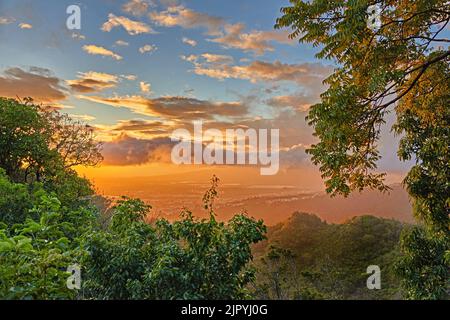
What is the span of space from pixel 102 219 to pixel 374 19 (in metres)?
9.84

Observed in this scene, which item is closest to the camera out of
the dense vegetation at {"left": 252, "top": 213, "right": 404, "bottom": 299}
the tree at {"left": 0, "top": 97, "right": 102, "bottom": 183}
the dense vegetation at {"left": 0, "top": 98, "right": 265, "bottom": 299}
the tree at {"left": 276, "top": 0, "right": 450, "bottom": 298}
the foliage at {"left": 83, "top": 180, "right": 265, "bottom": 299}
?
the dense vegetation at {"left": 0, "top": 98, "right": 265, "bottom": 299}

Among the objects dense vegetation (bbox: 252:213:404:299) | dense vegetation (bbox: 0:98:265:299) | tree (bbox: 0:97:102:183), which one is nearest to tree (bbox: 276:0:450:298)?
dense vegetation (bbox: 0:98:265:299)

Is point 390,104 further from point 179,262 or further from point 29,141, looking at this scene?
point 29,141

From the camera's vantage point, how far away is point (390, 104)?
6.10m

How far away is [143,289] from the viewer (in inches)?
142

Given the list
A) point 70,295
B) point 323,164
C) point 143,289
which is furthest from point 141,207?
point 323,164

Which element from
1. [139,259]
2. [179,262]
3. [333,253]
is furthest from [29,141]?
[333,253]

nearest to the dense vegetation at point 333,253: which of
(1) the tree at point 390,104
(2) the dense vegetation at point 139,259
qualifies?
(1) the tree at point 390,104

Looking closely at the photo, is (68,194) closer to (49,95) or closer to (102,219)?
(102,219)

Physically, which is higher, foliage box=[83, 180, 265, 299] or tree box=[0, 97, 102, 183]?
tree box=[0, 97, 102, 183]

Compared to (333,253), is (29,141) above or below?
above

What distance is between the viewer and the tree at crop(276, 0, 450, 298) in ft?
18.3

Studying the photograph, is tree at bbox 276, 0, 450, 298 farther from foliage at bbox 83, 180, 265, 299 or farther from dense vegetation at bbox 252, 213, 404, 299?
dense vegetation at bbox 252, 213, 404, 299
